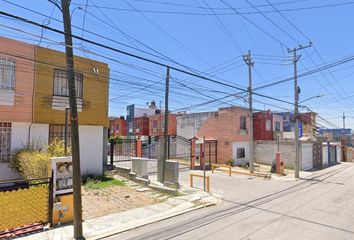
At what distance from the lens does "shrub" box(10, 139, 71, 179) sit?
1041 cm

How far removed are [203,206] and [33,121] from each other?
951cm

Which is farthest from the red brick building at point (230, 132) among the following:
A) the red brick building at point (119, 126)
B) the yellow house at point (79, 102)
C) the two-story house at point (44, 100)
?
the red brick building at point (119, 126)

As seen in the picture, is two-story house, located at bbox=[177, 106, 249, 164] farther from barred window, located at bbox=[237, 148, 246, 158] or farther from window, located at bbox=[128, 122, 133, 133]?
window, located at bbox=[128, 122, 133, 133]

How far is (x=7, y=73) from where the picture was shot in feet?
44.1

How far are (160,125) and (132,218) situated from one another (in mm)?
31616

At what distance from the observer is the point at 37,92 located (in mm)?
14320

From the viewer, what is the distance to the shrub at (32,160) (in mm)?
10413

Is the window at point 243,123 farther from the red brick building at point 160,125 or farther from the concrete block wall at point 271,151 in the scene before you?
the red brick building at point 160,125

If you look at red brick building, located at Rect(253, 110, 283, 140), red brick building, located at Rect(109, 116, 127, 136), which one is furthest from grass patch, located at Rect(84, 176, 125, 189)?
red brick building, located at Rect(109, 116, 127, 136)

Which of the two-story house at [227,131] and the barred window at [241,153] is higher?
the two-story house at [227,131]

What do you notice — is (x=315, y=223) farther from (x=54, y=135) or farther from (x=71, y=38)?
(x=54, y=135)

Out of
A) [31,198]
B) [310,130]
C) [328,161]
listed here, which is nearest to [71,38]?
[31,198]

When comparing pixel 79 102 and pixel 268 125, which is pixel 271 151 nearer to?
pixel 268 125

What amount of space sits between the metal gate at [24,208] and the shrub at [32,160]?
1891 millimetres
